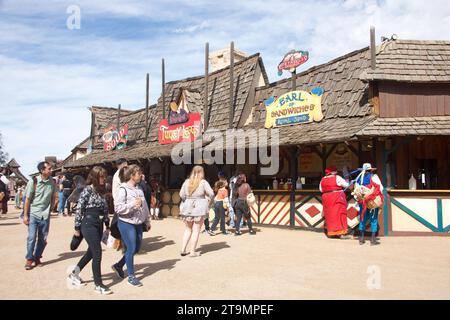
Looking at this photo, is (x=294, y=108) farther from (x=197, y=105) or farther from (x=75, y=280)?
(x=75, y=280)

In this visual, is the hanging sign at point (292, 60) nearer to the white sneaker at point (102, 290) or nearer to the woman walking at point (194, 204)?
the woman walking at point (194, 204)

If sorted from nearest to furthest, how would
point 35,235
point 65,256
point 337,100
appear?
point 35,235 → point 65,256 → point 337,100

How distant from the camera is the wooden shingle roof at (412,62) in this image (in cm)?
1102

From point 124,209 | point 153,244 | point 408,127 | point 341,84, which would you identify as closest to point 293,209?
point 408,127

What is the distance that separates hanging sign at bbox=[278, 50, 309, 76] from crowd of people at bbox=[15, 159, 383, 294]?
204 inches

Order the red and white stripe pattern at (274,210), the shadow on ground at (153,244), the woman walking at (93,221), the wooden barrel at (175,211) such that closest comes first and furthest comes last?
the woman walking at (93,221) → the shadow on ground at (153,244) → the red and white stripe pattern at (274,210) → the wooden barrel at (175,211)

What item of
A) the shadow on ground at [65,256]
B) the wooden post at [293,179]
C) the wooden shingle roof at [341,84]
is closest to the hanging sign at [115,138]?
the wooden shingle roof at [341,84]

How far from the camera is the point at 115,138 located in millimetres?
22016

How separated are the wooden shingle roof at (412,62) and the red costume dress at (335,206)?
326cm

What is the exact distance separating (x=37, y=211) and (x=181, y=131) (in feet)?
33.9

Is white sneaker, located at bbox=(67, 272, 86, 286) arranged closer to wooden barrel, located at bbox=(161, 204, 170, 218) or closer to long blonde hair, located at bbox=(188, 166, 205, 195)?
long blonde hair, located at bbox=(188, 166, 205, 195)

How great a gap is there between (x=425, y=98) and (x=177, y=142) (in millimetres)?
9706

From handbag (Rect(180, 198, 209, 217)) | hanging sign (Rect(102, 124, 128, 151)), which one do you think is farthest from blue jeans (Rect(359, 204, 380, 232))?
hanging sign (Rect(102, 124, 128, 151))

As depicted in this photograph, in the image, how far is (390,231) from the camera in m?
10.3
